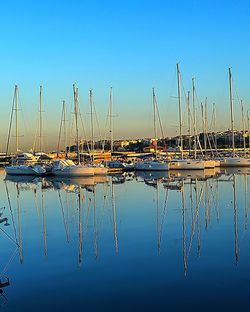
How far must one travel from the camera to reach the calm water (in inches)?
324

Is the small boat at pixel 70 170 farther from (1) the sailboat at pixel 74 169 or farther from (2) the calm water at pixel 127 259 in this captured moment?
(2) the calm water at pixel 127 259

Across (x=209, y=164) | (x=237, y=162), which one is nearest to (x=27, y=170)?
(x=209, y=164)

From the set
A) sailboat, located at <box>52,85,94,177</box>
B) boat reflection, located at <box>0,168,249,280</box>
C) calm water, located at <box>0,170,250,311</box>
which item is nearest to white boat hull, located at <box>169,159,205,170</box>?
sailboat, located at <box>52,85,94,177</box>

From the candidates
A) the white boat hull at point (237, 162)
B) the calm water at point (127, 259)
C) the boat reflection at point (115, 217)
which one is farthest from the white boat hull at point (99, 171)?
the calm water at point (127, 259)

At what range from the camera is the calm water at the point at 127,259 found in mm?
8227

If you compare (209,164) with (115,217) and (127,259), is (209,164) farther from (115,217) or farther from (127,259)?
(127,259)

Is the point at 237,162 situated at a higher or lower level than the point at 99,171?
higher

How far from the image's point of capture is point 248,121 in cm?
7694

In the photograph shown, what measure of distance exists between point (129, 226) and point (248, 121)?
65.1 m

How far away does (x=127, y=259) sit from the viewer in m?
11.2

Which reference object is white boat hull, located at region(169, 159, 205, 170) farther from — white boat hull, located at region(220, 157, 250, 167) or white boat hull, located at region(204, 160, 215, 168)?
white boat hull, located at region(220, 157, 250, 167)

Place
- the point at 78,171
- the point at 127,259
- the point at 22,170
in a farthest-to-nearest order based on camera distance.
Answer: the point at 22,170 → the point at 78,171 → the point at 127,259

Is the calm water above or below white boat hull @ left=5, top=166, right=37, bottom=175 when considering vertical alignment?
below

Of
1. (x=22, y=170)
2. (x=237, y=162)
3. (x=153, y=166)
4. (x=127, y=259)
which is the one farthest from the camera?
Result: (x=237, y=162)
